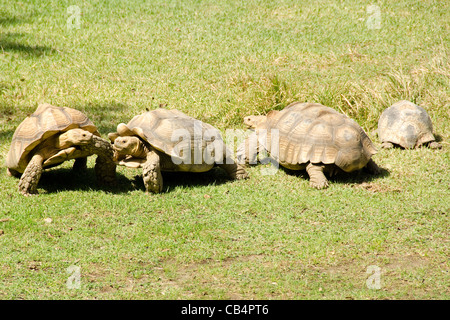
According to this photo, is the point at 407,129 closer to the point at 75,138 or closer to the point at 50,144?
the point at 75,138

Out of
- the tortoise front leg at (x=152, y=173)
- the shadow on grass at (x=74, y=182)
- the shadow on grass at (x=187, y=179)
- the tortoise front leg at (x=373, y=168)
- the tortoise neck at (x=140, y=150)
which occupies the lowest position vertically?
the shadow on grass at (x=187, y=179)

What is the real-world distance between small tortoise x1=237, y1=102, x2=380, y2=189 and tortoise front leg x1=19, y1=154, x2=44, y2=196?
2.49 m

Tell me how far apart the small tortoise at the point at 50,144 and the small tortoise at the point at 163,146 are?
0.80 feet

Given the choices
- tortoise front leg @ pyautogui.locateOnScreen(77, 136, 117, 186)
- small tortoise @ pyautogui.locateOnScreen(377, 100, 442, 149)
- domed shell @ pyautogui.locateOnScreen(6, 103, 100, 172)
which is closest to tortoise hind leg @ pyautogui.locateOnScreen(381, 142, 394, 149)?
small tortoise @ pyautogui.locateOnScreen(377, 100, 442, 149)

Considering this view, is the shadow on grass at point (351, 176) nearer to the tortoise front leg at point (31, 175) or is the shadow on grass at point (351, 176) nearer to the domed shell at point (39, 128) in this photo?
the domed shell at point (39, 128)

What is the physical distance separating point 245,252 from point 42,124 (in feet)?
8.38

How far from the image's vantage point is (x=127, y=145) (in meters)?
6.18

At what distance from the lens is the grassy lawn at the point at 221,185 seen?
4.83m

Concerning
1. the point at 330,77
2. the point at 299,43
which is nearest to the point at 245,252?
the point at 330,77

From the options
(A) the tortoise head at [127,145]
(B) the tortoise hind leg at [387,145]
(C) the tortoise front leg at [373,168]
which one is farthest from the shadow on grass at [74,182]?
(B) the tortoise hind leg at [387,145]

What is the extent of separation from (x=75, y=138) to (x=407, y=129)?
14.2ft

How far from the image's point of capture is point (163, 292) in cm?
457

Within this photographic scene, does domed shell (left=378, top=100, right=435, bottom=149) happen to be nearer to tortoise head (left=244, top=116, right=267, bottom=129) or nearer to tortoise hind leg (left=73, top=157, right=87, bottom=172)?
tortoise head (left=244, top=116, right=267, bottom=129)

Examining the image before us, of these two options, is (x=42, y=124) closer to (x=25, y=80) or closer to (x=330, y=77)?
(x=25, y=80)
